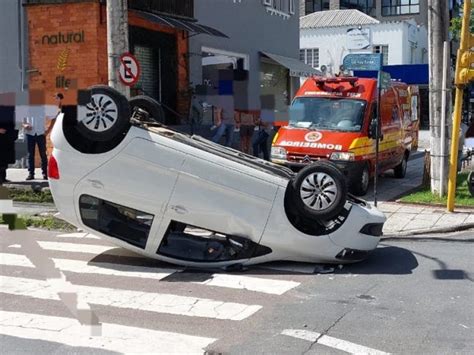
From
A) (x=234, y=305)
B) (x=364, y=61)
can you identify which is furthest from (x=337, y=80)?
(x=234, y=305)

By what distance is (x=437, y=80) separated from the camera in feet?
44.0

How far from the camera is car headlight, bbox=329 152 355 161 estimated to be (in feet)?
43.9

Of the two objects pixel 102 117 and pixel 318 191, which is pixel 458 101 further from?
pixel 102 117

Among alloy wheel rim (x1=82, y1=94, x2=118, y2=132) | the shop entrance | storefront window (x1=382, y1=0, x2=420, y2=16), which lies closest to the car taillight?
alloy wheel rim (x1=82, y1=94, x2=118, y2=132)

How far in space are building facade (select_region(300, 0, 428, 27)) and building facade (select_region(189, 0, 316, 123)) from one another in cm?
2772

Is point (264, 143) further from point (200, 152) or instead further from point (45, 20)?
point (200, 152)

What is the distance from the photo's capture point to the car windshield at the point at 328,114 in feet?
46.6

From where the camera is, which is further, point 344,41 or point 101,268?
point 344,41

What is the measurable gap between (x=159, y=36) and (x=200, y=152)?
39.9 ft

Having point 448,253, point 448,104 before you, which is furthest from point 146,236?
point 448,104

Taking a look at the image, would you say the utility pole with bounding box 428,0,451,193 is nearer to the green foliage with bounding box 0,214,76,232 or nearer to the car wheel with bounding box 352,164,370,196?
the car wheel with bounding box 352,164,370,196

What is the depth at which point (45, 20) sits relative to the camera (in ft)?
56.0

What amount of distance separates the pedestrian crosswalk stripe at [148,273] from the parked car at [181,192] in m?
0.29

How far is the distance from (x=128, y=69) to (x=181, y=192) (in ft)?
14.4
